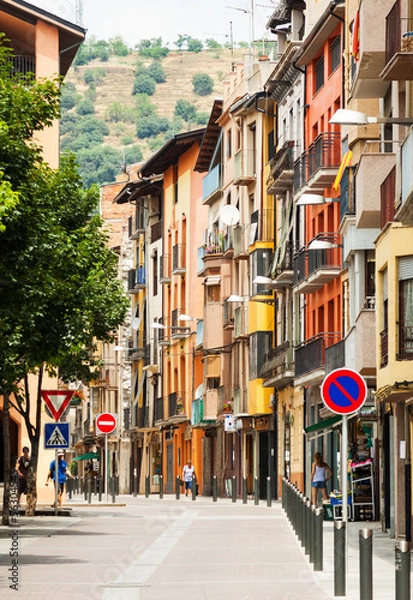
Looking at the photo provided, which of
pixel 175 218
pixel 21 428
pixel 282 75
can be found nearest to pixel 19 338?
pixel 21 428

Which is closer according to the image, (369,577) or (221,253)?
(369,577)

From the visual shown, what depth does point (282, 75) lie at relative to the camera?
6391cm

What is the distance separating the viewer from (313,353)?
178 feet

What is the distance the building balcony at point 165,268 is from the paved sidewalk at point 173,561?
184ft

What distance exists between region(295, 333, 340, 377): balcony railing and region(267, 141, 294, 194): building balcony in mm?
7220

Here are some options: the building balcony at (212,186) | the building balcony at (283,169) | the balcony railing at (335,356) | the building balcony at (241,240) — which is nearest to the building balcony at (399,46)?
the balcony railing at (335,356)

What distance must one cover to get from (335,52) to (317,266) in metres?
6.71

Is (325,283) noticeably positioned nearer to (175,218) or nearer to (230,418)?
(230,418)

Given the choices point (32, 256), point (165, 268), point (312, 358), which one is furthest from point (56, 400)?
point (165, 268)

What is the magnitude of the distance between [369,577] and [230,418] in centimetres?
5386

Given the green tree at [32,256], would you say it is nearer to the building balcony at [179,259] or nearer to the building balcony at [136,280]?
the building balcony at [179,259]

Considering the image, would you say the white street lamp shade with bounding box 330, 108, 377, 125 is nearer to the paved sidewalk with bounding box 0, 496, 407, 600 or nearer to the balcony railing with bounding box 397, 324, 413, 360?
the balcony railing with bounding box 397, 324, 413, 360

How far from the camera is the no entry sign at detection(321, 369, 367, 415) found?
22875 mm

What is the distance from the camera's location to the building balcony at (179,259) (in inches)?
3612
